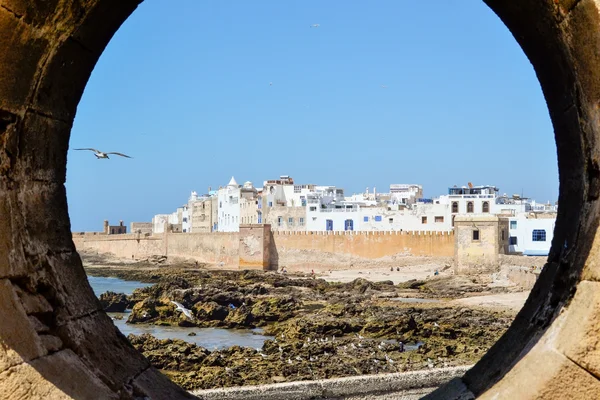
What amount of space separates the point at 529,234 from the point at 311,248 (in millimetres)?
15151

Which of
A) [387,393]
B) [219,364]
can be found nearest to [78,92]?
[387,393]

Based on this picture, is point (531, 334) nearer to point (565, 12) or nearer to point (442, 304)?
point (565, 12)

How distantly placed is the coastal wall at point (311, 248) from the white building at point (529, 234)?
474 centimetres

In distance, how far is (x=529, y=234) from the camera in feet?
126

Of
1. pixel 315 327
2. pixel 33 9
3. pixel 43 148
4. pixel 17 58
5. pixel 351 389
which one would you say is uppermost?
pixel 33 9

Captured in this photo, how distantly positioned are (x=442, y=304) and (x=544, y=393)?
2640 centimetres

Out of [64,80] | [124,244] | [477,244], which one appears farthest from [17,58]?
[124,244]

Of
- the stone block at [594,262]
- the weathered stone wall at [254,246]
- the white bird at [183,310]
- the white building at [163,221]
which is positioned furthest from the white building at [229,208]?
the stone block at [594,262]

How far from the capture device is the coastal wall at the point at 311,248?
44.0 meters

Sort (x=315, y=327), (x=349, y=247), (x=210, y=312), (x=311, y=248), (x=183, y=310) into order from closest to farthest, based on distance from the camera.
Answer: (x=315, y=327), (x=210, y=312), (x=183, y=310), (x=349, y=247), (x=311, y=248)

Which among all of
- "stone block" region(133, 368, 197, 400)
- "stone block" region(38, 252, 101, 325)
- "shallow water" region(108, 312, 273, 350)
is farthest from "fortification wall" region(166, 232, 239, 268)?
"stone block" region(38, 252, 101, 325)

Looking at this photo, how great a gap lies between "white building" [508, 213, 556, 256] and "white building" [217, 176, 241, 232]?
26.2m

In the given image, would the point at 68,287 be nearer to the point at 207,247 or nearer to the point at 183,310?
the point at 183,310

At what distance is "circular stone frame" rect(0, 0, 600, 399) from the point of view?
1927 mm
